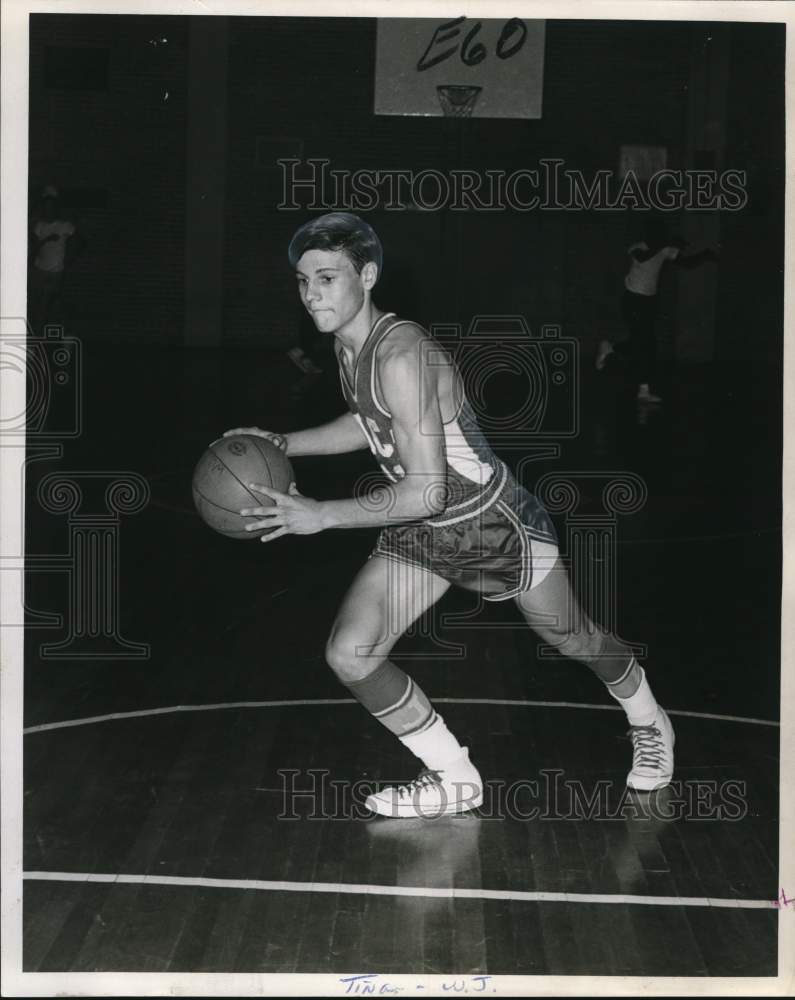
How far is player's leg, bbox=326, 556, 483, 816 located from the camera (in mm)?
4277

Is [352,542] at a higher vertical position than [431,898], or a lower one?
higher

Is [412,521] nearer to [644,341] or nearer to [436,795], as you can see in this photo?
[436,795]

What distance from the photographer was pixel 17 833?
340cm

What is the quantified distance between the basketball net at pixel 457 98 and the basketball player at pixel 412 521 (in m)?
8.83

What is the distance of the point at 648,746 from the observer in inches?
189

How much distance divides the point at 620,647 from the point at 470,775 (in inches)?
25.5

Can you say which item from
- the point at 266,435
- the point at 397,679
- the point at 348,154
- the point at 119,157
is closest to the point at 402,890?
the point at 397,679

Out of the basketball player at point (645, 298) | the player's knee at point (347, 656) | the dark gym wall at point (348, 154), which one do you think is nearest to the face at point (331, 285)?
the player's knee at point (347, 656)

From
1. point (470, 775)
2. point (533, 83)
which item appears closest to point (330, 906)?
point (470, 775)

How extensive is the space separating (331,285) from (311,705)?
2.04 metres

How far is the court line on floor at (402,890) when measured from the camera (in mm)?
3918

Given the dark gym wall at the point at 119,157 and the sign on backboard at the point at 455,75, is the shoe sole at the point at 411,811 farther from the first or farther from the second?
the dark gym wall at the point at 119,157

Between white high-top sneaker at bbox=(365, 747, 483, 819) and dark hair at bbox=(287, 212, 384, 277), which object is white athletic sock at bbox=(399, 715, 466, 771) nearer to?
white high-top sneaker at bbox=(365, 747, 483, 819)

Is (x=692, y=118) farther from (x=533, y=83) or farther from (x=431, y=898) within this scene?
(x=431, y=898)
